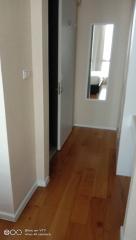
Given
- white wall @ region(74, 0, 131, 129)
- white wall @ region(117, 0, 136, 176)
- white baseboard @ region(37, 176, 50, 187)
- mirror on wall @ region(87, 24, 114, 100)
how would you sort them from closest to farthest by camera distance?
white wall @ region(117, 0, 136, 176), white baseboard @ region(37, 176, 50, 187), white wall @ region(74, 0, 131, 129), mirror on wall @ region(87, 24, 114, 100)

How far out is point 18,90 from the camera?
67.0 inches

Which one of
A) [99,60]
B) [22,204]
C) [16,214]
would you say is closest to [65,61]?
[99,60]

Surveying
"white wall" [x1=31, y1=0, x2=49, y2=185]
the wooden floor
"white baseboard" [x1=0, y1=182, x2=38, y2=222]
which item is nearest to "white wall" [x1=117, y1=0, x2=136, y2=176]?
the wooden floor

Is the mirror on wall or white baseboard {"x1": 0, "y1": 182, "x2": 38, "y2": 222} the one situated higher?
the mirror on wall

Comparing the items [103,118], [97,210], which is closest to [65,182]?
[97,210]

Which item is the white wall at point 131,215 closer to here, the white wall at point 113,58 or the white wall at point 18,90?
the white wall at point 18,90

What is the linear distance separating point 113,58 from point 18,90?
7.94 ft

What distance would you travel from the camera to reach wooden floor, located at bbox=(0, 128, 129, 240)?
1819mm

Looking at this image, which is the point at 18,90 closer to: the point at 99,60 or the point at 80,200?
the point at 80,200

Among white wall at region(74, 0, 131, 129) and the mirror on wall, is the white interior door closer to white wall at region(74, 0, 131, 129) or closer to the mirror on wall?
white wall at region(74, 0, 131, 129)

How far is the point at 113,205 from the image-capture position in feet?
6.94

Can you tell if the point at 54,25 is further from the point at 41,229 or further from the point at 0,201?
the point at 41,229

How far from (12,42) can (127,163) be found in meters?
1.92

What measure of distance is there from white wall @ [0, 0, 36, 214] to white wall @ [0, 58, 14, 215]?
4 centimetres
